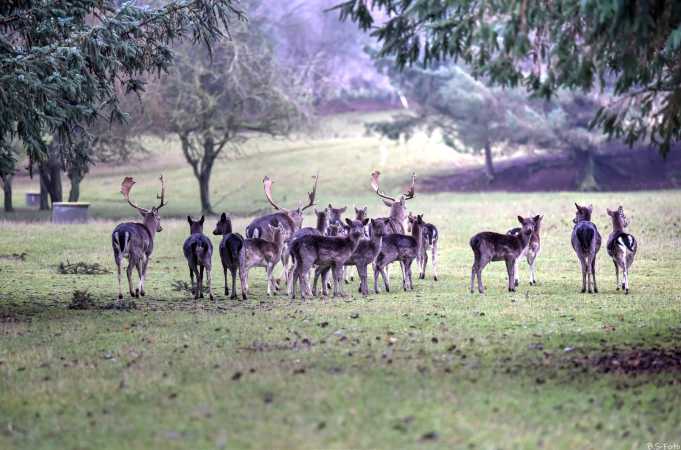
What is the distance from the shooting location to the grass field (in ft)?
25.9

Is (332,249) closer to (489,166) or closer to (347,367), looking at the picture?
(347,367)

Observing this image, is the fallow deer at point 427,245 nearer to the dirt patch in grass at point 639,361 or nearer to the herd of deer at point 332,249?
the herd of deer at point 332,249

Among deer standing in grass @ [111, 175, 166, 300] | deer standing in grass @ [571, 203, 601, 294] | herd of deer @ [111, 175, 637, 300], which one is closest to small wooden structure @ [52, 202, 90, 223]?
herd of deer @ [111, 175, 637, 300]

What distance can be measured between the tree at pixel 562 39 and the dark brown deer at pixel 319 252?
4569 mm

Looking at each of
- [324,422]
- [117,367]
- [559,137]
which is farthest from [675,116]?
[559,137]

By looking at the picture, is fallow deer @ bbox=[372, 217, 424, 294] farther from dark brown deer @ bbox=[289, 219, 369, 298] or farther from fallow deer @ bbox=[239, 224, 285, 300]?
fallow deer @ bbox=[239, 224, 285, 300]

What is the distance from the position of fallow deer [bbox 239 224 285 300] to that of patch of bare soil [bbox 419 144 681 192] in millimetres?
36354

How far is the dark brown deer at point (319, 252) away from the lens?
16.0 metres

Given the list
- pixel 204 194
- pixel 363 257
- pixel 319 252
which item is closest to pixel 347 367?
pixel 319 252

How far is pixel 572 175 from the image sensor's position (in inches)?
2192

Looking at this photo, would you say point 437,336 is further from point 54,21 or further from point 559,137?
point 559,137

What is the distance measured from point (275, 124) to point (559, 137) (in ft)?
51.3

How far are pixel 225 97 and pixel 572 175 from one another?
22.3 m

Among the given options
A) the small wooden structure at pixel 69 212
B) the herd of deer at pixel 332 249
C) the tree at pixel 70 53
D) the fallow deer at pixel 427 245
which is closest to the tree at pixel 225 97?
the small wooden structure at pixel 69 212
